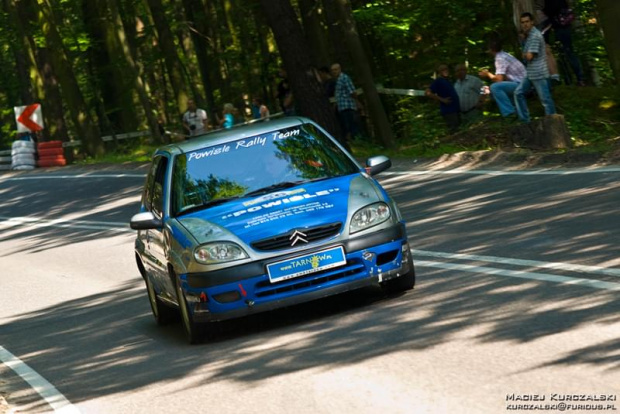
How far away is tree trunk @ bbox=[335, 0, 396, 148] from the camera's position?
24.1 meters

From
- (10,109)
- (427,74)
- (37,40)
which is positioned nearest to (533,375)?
(427,74)

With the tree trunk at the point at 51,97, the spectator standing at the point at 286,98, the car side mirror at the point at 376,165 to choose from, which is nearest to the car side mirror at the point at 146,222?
the car side mirror at the point at 376,165

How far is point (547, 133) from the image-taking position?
17.8 m

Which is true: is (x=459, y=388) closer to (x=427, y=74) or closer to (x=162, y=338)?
(x=162, y=338)

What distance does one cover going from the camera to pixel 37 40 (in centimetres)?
4338

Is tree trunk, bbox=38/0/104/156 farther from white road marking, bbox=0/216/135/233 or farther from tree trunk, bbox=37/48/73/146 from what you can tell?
white road marking, bbox=0/216/135/233

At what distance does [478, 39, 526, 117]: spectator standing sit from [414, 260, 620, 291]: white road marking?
28.6ft

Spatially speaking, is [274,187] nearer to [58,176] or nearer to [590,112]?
[590,112]

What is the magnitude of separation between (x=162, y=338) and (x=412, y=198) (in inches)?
285

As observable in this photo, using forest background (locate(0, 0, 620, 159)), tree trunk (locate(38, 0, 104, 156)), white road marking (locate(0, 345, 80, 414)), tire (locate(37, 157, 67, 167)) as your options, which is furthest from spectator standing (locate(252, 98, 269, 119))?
white road marking (locate(0, 345, 80, 414))

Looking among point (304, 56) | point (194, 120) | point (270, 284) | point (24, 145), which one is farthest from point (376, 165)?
point (24, 145)

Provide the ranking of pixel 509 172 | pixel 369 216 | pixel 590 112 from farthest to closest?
pixel 590 112
pixel 509 172
pixel 369 216

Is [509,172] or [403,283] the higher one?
[403,283]

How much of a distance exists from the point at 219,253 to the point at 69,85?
108ft
